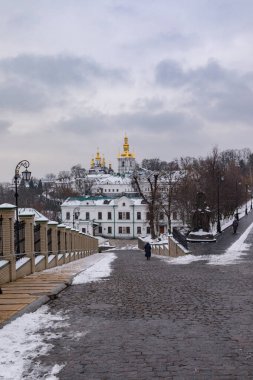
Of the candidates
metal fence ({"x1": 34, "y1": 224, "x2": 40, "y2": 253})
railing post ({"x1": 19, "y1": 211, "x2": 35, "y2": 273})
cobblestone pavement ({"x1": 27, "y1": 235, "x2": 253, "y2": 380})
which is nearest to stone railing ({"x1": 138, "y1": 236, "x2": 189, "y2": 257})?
metal fence ({"x1": 34, "y1": 224, "x2": 40, "y2": 253})

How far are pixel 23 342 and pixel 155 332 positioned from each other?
6.59 feet

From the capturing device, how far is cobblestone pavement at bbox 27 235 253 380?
5488 mm

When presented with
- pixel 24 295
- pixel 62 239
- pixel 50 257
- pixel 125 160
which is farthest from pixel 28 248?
pixel 125 160

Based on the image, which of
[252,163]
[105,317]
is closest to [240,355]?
[105,317]

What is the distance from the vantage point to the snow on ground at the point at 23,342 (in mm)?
5512

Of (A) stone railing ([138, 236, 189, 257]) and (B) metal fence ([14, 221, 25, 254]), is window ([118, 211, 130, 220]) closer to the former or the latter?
(A) stone railing ([138, 236, 189, 257])

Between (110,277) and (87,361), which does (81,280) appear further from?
(87,361)

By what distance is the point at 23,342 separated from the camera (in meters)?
6.63

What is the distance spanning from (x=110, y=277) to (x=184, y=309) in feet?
19.1

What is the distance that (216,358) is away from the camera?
19.1ft

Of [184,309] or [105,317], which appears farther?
[184,309]

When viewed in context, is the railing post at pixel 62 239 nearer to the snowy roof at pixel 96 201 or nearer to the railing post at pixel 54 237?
the railing post at pixel 54 237

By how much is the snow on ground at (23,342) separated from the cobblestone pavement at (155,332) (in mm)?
183

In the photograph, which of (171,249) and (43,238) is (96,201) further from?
(43,238)
